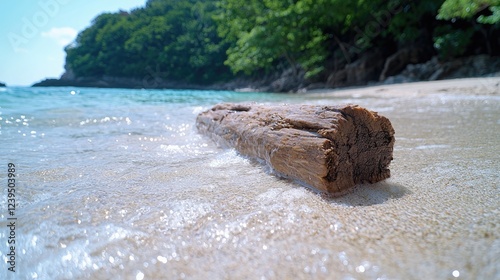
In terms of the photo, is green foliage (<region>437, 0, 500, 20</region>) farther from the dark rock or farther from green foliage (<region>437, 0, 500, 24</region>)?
the dark rock

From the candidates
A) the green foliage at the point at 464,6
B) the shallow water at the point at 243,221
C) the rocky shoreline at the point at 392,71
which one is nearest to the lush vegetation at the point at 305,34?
the green foliage at the point at 464,6

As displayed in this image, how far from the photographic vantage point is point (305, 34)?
20.5 meters

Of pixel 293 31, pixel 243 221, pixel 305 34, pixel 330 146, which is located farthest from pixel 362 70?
pixel 243 221

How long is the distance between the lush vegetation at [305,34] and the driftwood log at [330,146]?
10.6 metres

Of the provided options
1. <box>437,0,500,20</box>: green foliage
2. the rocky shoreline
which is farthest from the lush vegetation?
the rocky shoreline

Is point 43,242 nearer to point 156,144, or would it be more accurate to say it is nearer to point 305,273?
point 305,273

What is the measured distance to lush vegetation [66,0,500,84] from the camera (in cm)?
1478

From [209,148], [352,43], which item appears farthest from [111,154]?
A: [352,43]

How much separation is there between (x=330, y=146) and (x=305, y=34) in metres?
20.9

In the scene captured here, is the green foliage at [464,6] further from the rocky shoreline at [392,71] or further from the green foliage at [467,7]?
the rocky shoreline at [392,71]

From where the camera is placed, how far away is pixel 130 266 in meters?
0.84

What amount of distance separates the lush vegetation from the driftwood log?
34.8ft

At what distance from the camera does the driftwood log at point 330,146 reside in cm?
139

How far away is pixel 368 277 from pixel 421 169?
1200mm
